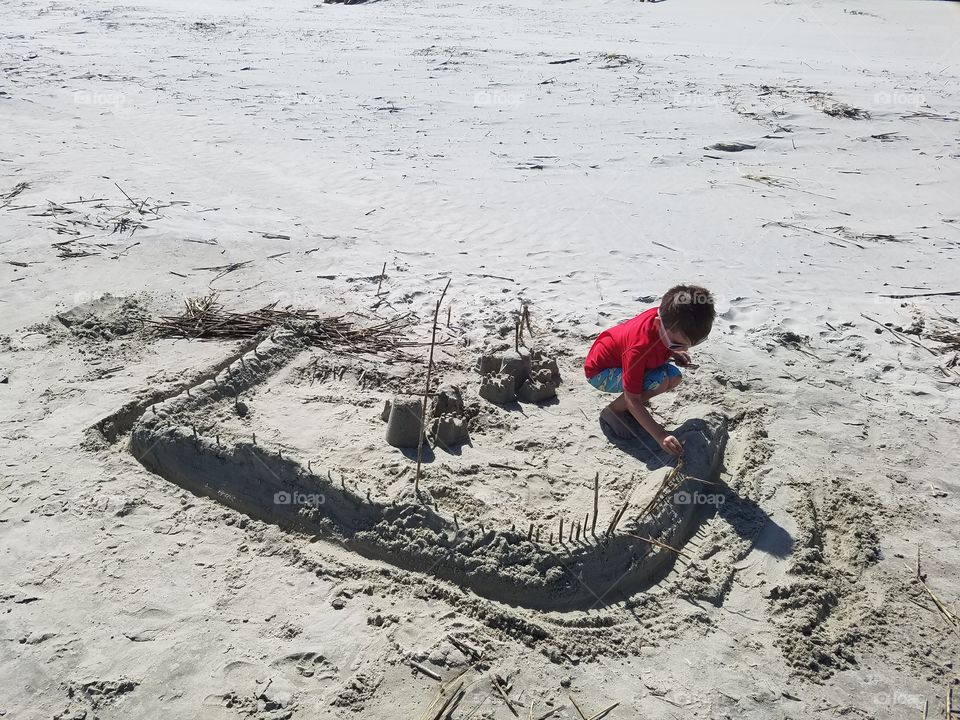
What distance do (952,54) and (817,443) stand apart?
1175 centimetres

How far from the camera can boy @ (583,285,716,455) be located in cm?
384

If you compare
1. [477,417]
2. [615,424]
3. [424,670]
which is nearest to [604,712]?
[424,670]

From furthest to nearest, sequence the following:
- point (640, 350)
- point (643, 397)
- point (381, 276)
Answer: point (381, 276), point (643, 397), point (640, 350)

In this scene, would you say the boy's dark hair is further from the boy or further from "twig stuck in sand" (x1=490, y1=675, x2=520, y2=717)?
"twig stuck in sand" (x1=490, y1=675, x2=520, y2=717)

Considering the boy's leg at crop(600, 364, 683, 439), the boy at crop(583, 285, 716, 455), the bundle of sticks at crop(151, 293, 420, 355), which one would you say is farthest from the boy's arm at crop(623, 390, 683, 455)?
the bundle of sticks at crop(151, 293, 420, 355)

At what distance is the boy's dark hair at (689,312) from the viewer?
3787 mm

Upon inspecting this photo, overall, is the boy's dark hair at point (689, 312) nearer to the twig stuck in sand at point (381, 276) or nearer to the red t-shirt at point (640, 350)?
the red t-shirt at point (640, 350)

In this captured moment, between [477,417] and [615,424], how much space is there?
795 millimetres

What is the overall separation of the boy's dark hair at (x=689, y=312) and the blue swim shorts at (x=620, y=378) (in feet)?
1.35

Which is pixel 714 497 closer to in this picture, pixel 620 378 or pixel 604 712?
pixel 620 378

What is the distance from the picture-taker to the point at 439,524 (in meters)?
3.63

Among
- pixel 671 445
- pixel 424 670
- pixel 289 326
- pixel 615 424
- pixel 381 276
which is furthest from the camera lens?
pixel 381 276

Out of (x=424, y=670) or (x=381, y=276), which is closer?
(x=424, y=670)

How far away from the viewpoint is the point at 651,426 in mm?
4023
